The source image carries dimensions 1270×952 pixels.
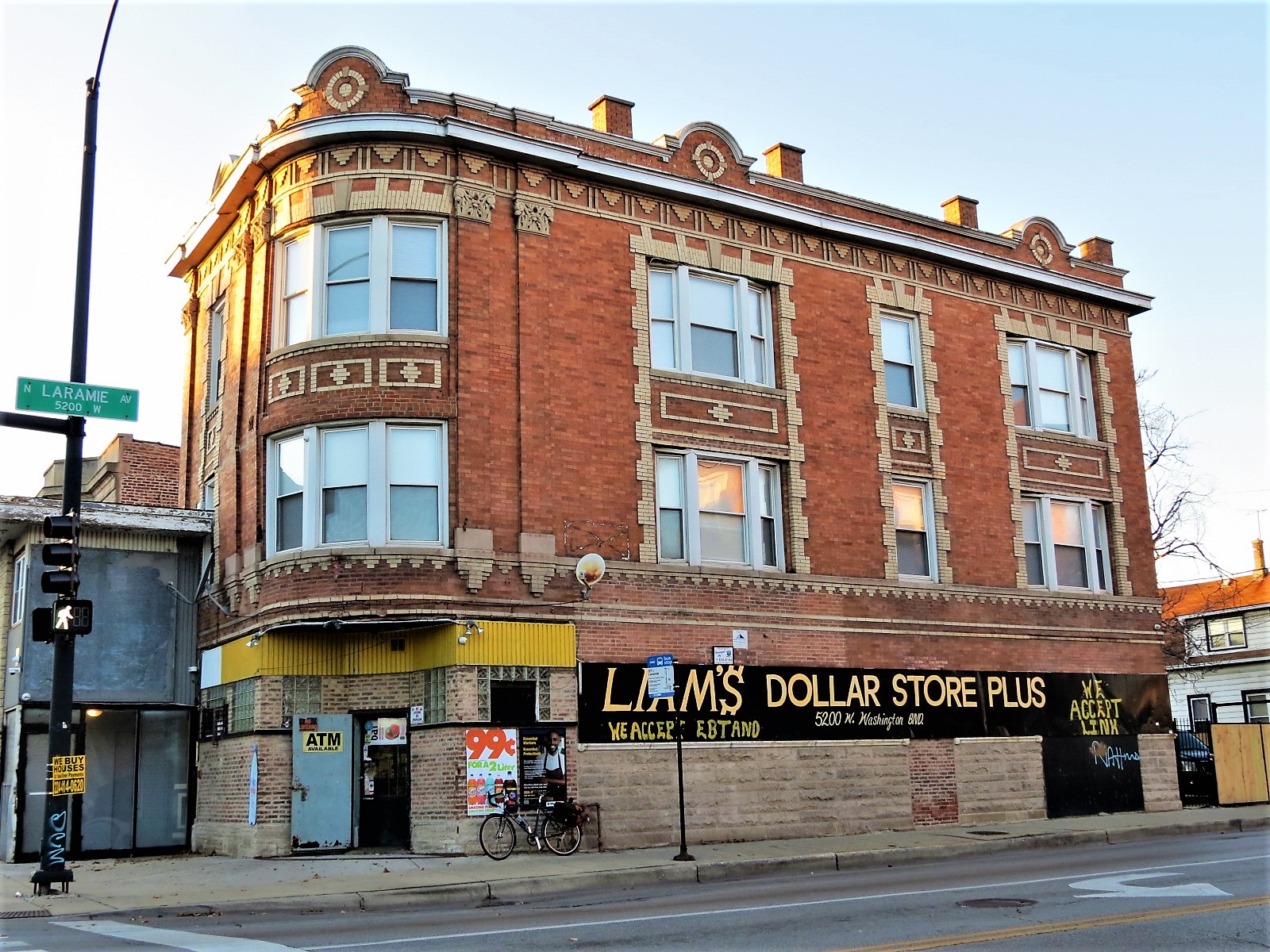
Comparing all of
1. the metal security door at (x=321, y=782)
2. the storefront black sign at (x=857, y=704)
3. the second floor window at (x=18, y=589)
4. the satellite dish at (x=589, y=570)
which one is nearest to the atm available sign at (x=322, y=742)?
the metal security door at (x=321, y=782)

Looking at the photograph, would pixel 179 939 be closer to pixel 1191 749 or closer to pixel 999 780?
pixel 999 780

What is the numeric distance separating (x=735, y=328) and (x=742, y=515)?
344 cm

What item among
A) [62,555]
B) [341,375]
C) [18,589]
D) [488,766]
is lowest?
[488,766]

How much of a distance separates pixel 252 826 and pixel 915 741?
11611 millimetres

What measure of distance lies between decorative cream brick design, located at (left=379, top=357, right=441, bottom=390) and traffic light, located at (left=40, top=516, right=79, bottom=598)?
5354 millimetres

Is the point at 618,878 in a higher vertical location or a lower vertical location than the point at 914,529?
lower

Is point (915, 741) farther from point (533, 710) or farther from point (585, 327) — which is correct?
point (585, 327)

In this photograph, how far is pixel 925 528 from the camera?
2484cm

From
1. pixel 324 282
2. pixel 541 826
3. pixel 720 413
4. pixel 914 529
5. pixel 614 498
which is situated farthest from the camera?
pixel 914 529

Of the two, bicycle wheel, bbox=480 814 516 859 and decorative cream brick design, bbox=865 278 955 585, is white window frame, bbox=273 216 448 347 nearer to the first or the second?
bicycle wheel, bbox=480 814 516 859

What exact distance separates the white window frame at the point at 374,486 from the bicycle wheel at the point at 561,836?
449 cm

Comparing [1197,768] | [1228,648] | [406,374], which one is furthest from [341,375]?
[1228,648]

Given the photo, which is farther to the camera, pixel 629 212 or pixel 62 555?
pixel 629 212

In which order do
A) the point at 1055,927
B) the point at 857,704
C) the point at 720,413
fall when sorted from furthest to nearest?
the point at 857,704
the point at 720,413
the point at 1055,927
